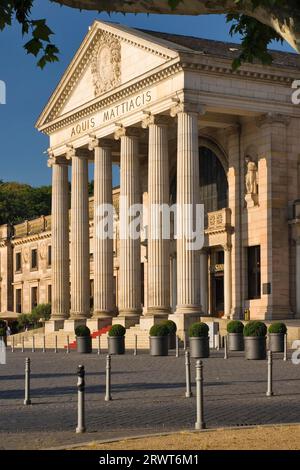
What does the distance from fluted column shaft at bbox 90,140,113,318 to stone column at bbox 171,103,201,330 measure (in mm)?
10722

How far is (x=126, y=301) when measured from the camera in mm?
56719

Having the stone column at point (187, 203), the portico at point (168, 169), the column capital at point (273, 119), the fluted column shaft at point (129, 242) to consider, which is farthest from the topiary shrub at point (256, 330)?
the fluted column shaft at point (129, 242)

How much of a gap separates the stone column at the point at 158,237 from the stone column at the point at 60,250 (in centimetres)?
1491

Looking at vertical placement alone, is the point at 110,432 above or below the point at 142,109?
below

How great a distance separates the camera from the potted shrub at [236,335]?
41906 millimetres

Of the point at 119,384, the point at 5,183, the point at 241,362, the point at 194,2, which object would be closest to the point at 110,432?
the point at 194,2

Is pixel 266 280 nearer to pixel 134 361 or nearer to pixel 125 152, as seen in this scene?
pixel 125 152

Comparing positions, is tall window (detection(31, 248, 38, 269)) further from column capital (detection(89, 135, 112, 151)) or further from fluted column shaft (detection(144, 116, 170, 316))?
fluted column shaft (detection(144, 116, 170, 316))

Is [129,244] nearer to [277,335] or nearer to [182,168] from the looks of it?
[182,168]

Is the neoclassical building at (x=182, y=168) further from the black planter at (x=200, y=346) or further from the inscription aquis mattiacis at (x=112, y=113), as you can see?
the black planter at (x=200, y=346)

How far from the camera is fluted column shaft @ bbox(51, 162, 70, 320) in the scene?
66.9m

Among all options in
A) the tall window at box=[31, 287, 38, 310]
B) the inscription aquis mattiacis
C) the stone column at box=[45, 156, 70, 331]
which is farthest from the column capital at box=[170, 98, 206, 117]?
the tall window at box=[31, 287, 38, 310]

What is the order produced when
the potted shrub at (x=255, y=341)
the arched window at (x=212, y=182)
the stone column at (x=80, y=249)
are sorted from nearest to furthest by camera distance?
1. the potted shrub at (x=255, y=341)
2. the arched window at (x=212, y=182)
3. the stone column at (x=80, y=249)
